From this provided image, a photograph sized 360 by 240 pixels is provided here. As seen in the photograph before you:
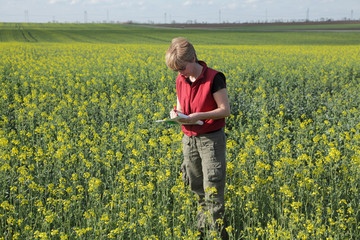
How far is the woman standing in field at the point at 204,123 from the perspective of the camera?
117 inches

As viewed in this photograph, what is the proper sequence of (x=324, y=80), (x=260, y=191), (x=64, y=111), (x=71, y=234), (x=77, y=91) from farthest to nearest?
1. (x=324, y=80)
2. (x=77, y=91)
3. (x=64, y=111)
4. (x=260, y=191)
5. (x=71, y=234)

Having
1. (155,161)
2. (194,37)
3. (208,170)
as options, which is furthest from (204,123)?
(194,37)

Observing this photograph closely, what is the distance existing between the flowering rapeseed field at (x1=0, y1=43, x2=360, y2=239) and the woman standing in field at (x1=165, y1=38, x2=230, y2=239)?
21 centimetres

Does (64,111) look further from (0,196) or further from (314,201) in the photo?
(314,201)

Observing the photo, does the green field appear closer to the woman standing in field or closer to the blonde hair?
the woman standing in field

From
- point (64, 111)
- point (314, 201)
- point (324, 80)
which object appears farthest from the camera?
point (324, 80)

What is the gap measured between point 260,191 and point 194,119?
1.72m

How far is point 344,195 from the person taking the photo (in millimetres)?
4367

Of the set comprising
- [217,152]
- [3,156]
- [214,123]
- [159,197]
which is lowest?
[159,197]

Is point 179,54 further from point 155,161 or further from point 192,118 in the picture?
point 155,161

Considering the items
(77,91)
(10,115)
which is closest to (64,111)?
(10,115)

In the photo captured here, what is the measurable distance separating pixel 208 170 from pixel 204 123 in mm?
456

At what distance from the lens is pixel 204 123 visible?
10.6ft

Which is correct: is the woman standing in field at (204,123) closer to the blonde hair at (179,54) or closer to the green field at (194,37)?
the blonde hair at (179,54)
